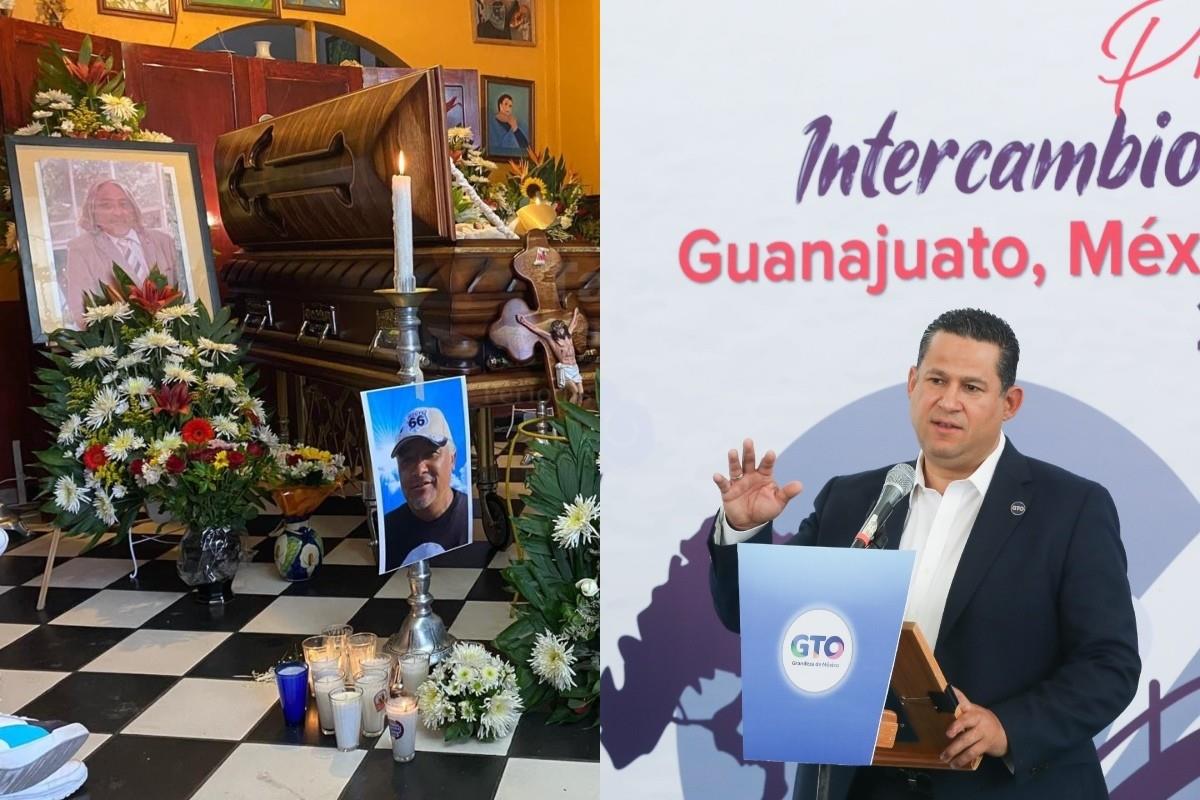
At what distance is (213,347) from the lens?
3.08 metres

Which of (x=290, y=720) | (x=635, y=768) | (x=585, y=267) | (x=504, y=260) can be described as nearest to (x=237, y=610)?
(x=290, y=720)

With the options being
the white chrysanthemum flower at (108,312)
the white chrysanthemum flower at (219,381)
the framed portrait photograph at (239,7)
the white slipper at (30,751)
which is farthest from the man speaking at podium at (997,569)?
the framed portrait photograph at (239,7)

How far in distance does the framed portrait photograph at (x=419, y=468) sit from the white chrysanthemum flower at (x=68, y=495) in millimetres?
1272

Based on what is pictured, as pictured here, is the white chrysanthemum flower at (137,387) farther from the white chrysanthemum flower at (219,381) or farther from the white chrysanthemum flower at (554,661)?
the white chrysanthemum flower at (554,661)

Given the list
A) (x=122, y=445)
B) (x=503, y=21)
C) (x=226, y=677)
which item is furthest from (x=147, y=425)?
(x=503, y=21)

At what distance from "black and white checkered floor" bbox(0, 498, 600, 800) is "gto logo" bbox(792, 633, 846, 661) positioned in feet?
3.83

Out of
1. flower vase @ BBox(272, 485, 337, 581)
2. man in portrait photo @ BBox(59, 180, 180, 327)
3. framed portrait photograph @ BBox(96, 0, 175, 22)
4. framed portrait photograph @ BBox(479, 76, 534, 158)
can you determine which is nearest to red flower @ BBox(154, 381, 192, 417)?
flower vase @ BBox(272, 485, 337, 581)

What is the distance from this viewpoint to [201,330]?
316 cm

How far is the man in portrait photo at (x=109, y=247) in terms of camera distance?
3.37 metres

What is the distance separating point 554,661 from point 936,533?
1.39 meters

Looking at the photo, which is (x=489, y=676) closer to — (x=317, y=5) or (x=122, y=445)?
(x=122, y=445)

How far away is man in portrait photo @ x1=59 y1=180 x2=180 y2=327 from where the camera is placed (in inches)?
133

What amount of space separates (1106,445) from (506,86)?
22.7ft

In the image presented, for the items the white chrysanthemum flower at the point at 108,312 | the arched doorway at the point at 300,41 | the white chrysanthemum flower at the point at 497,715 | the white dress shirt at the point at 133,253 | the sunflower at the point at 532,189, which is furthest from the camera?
the arched doorway at the point at 300,41
